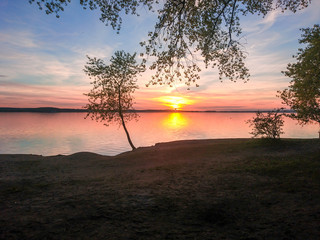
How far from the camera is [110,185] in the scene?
10047 millimetres

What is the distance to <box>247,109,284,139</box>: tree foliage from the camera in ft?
65.1

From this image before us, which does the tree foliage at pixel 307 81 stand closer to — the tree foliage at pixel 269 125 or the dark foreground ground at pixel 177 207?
the tree foliage at pixel 269 125

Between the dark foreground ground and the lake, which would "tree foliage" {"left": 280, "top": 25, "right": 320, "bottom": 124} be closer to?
the dark foreground ground

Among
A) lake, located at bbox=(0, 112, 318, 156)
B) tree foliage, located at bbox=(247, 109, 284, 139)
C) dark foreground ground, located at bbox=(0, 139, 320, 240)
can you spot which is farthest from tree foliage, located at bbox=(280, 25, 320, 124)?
lake, located at bbox=(0, 112, 318, 156)

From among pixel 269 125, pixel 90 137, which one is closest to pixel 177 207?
pixel 269 125

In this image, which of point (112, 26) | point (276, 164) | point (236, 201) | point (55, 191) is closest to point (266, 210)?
point (236, 201)

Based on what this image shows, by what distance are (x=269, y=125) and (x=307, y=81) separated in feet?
17.0

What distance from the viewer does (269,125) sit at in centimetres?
2014

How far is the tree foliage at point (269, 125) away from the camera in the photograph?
19.8 m

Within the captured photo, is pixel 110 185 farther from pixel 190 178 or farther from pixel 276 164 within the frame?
pixel 276 164

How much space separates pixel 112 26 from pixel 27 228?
35.7 feet

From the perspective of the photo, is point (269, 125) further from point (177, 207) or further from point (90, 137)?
point (90, 137)

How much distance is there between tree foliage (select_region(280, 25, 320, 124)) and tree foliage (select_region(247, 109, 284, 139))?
2.97m

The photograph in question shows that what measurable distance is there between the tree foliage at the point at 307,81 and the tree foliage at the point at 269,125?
2974mm
